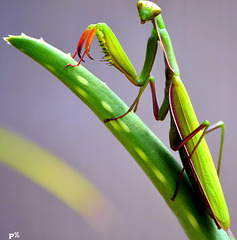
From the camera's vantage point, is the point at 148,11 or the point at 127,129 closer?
the point at 127,129

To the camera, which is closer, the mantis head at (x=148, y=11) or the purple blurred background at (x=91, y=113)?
the mantis head at (x=148, y=11)

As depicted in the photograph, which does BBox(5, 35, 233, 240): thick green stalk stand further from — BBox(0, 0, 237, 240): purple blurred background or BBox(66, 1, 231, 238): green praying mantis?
BBox(0, 0, 237, 240): purple blurred background

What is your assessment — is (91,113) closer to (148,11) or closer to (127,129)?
(148,11)

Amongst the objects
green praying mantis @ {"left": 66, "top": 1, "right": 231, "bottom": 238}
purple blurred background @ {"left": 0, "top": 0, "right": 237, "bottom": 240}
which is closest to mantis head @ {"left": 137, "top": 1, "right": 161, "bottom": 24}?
green praying mantis @ {"left": 66, "top": 1, "right": 231, "bottom": 238}

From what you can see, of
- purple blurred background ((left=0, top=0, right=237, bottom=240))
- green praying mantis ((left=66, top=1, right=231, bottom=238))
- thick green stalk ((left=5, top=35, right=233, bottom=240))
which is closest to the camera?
thick green stalk ((left=5, top=35, right=233, bottom=240))

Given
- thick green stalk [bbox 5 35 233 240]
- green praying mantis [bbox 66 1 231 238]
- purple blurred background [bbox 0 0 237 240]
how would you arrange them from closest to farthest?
thick green stalk [bbox 5 35 233 240] < green praying mantis [bbox 66 1 231 238] < purple blurred background [bbox 0 0 237 240]

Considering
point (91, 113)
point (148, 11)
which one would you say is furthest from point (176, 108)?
point (91, 113)

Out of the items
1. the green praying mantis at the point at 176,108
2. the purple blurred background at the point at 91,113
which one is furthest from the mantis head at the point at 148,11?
the purple blurred background at the point at 91,113

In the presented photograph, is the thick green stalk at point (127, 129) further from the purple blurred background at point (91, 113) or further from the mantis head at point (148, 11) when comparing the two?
the purple blurred background at point (91, 113)
